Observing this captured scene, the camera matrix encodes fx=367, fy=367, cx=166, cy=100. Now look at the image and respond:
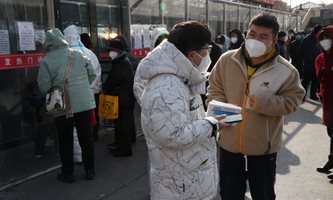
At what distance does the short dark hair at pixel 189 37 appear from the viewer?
1986mm

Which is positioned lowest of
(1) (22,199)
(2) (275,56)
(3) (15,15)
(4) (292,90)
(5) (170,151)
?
(1) (22,199)

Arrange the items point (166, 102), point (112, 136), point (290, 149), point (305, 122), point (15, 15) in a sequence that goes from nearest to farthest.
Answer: point (166, 102)
point (15, 15)
point (290, 149)
point (112, 136)
point (305, 122)

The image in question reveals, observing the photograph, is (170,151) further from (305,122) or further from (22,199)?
(305,122)

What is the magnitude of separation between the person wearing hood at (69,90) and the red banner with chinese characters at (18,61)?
0.93 meters

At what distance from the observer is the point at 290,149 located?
5.45m

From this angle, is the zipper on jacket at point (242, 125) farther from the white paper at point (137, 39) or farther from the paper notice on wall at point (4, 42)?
the white paper at point (137, 39)

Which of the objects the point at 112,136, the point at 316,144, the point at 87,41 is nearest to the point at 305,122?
the point at 316,144

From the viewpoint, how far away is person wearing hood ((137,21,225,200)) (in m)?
1.87

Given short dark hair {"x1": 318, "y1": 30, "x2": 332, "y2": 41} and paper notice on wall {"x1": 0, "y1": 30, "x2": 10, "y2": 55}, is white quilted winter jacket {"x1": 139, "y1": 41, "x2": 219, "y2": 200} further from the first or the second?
paper notice on wall {"x1": 0, "y1": 30, "x2": 10, "y2": 55}

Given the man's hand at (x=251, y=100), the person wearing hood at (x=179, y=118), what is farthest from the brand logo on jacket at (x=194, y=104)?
the man's hand at (x=251, y=100)

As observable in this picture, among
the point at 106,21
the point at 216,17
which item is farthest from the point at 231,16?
the point at 106,21

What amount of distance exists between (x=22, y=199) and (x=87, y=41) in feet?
8.77

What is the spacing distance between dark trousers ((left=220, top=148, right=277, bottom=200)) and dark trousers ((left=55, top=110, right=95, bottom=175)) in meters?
Result: 2.02

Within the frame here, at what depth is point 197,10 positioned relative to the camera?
30.1ft
